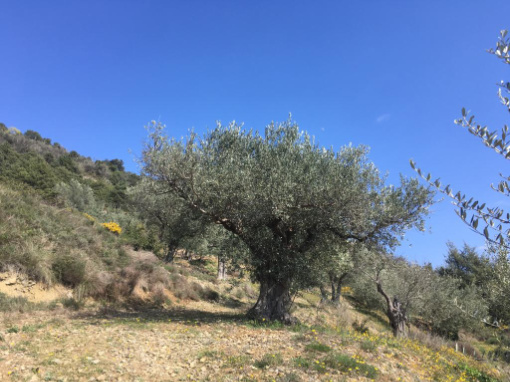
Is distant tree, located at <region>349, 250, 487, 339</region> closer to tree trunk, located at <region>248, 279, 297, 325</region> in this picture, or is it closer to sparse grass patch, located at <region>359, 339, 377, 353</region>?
tree trunk, located at <region>248, 279, 297, 325</region>

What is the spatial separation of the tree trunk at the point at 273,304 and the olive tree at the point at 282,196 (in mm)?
46

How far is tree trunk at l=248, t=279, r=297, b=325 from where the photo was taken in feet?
47.5

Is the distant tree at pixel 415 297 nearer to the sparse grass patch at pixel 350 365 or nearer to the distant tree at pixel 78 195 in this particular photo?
the sparse grass patch at pixel 350 365

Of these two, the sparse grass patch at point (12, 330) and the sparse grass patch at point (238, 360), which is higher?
the sparse grass patch at point (238, 360)

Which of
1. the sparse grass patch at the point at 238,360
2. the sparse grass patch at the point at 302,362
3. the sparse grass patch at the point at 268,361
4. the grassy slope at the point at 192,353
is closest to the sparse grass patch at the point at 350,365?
the grassy slope at the point at 192,353

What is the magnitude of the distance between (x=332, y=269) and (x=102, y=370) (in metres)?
12.0

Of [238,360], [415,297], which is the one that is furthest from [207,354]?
[415,297]

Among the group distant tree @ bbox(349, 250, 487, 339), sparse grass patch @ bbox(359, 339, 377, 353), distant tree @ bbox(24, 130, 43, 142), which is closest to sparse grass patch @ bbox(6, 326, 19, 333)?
sparse grass patch @ bbox(359, 339, 377, 353)

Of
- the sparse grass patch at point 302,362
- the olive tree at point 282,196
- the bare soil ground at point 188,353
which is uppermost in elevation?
the olive tree at point 282,196

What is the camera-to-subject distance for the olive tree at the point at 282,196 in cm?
1292

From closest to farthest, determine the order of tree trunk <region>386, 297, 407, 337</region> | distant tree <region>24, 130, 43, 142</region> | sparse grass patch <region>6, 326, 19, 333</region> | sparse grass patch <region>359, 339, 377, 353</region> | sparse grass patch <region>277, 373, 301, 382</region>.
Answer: sparse grass patch <region>277, 373, 301, 382</region>
sparse grass patch <region>6, 326, 19, 333</region>
sparse grass patch <region>359, 339, 377, 353</region>
tree trunk <region>386, 297, 407, 337</region>
distant tree <region>24, 130, 43, 142</region>

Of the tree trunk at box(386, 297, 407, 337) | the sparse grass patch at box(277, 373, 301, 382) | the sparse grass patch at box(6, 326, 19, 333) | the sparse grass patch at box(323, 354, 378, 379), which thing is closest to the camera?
the sparse grass patch at box(277, 373, 301, 382)

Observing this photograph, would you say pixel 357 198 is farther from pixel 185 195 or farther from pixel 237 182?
pixel 185 195

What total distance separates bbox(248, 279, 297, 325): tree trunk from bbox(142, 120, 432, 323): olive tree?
1.8 inches
